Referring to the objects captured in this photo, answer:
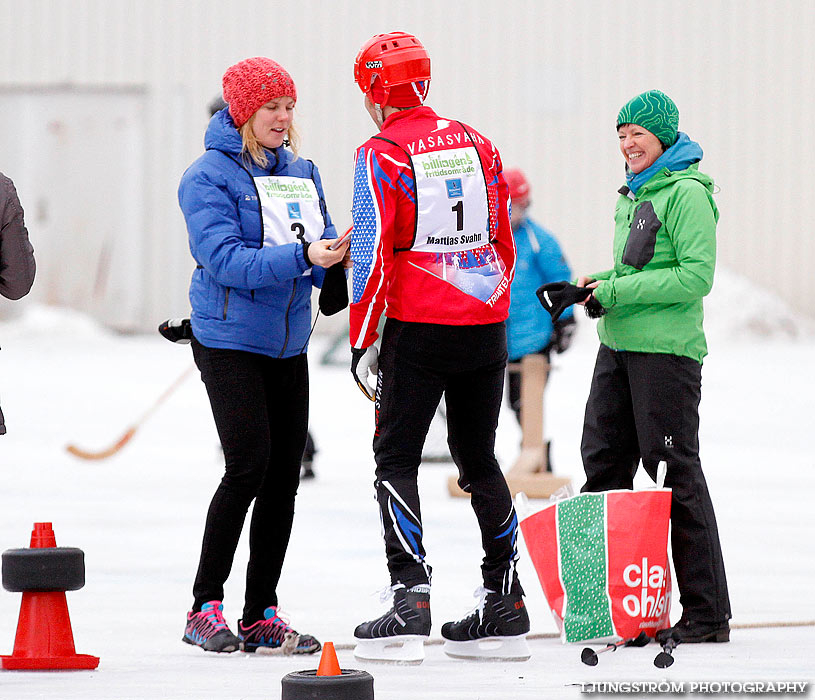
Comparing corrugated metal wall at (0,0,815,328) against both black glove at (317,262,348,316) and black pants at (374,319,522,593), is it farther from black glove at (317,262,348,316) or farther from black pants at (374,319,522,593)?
black pants at (374,319,522,593)

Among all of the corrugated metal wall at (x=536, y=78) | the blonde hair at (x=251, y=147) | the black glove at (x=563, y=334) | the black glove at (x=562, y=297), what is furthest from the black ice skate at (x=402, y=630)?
the corrugated metal wall at (x=536, y=78)

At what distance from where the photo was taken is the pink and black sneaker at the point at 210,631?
149 inches

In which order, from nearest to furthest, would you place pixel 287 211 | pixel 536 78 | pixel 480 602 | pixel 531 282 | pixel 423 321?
pixel 423 321 < pixel 480 602 < pixel 287 211 < pixel 531 282 < pixel 536 78

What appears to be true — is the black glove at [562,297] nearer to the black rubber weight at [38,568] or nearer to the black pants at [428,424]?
the black pants at [428,424]

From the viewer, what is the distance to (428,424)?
368 cm

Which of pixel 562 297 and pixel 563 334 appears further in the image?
pixel 563 334

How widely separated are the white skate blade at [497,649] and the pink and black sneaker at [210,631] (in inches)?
24.1

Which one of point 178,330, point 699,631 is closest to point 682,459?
point 699,631

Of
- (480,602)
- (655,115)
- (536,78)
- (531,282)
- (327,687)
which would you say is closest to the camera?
(327,687)

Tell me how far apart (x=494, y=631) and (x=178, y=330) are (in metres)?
1.20

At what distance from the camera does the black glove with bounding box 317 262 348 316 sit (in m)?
3.89

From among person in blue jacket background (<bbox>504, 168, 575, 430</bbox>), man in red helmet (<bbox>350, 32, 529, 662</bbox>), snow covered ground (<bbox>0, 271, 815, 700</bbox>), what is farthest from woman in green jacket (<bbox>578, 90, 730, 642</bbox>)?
person in blue jacket background (<bbox>504, 168, 575, 430</bbox>)

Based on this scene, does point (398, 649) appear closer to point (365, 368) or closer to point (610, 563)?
point (610, 563)

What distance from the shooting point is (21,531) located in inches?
235
